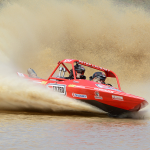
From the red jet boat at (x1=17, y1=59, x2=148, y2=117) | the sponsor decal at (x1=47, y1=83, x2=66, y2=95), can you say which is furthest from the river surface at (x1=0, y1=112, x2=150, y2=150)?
the sponsor decal at (x1=47, y1=83, x2=66, y2=95)

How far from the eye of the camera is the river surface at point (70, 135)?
4.46 meters

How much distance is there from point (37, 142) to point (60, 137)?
52cm

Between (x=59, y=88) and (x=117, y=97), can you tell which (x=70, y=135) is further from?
(x=59, y=88)

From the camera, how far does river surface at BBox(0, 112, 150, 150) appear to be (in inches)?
175

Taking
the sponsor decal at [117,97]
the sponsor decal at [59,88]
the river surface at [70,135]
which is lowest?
the river surface at [70,135]

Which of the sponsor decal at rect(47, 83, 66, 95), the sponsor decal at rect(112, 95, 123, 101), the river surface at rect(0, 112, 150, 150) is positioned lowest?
the river surface at rect(0, 112, 150, 150)

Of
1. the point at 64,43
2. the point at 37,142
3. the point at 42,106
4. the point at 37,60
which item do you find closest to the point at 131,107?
the point at 42,106

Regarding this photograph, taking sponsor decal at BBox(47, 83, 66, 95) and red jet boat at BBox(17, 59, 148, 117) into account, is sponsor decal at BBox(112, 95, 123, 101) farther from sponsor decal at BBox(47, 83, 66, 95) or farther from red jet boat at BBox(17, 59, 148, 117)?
sponsor decal at BBox(47, 83, 66, 95)

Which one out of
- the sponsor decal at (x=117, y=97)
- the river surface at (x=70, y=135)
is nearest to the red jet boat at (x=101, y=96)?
the sponsor decal at (x=117, y=97)

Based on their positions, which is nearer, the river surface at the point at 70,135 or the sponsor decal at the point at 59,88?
the river surface at the point at 70,135

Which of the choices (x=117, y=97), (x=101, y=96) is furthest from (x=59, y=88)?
(x=117, y=97)

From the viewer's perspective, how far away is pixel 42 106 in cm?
838

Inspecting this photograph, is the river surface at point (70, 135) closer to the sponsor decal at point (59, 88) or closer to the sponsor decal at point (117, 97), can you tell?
the sponsor decal at point (117, 97)

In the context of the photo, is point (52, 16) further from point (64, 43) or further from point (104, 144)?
point (104, 144)
